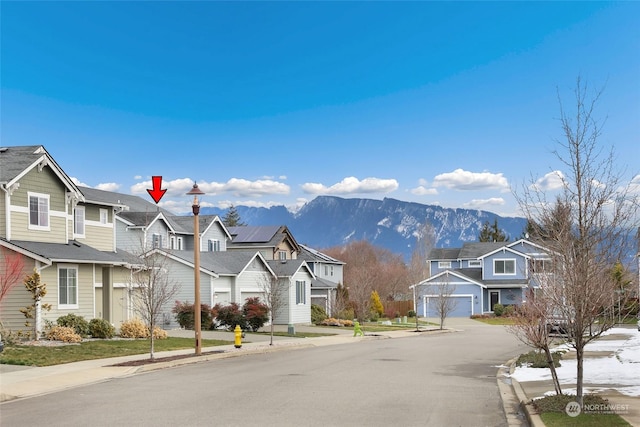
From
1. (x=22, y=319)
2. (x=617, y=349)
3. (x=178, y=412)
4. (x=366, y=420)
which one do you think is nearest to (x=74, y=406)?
(x=178, y=412)

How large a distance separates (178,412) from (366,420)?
11.9 ft

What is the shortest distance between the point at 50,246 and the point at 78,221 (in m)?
5.75

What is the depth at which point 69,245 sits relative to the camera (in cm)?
3569

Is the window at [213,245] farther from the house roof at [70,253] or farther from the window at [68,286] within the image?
the window at [68,286]

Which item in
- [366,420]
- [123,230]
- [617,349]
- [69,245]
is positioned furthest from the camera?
[123,230]

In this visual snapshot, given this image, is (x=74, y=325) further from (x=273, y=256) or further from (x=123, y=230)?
(x=273, y=256)

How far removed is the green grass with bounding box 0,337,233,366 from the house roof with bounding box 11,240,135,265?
4.01m

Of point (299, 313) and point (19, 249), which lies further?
point (299, 313)

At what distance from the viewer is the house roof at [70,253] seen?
104 feet

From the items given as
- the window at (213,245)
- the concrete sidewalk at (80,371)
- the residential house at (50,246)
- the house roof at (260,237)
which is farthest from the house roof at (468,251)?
the concrete sidewalk at (80,371)

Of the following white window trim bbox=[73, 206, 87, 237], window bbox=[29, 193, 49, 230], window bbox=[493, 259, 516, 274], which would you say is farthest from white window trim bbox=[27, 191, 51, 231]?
window bbox=[493, 259, 516, 274]

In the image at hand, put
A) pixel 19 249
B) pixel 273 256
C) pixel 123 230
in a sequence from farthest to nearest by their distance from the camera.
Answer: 1. pixel 273 256
2. pixel 123 230
3. pixel 19 249
